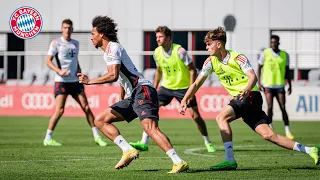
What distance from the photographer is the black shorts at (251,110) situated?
41.6 feet

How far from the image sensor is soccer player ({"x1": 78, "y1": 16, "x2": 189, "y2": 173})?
11.8 meters

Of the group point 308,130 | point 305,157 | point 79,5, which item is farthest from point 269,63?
point 79,5

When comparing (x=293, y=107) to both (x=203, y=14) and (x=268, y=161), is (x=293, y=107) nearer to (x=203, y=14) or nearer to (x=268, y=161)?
(x=203, y=14)

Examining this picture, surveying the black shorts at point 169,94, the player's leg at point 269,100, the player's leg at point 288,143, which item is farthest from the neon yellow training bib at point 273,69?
the player's leg at point 288,143

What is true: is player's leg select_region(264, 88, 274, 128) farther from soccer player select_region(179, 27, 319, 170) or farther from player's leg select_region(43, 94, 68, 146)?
soccer player select_region(179, 27, 319, 170)

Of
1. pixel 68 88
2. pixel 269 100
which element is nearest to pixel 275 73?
pixel 269 100

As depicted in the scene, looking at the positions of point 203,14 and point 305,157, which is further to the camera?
point 203,14

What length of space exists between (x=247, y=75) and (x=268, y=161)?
6.80ft

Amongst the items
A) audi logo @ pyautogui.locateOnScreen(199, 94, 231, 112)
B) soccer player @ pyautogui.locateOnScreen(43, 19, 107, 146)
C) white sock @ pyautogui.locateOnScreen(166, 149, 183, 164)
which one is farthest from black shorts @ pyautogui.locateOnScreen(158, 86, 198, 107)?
audi logo @ pyautogui.locateOnScreen(199, 94, 231, 112)

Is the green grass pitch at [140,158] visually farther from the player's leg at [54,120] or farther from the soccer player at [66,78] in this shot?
the soccer player at [66,78]

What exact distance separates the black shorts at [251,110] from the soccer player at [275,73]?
8293 millimetres

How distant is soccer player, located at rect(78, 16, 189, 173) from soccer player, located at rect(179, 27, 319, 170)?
624mm

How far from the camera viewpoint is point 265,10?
129ft

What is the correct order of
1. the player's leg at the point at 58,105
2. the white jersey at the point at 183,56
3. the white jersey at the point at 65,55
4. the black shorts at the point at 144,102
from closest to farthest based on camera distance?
the black shorts at the point at 144,102 → the white jersey at the point at 183,56 → the player's leg at the point at 58,105 → the white jersey at the point at 65,55
